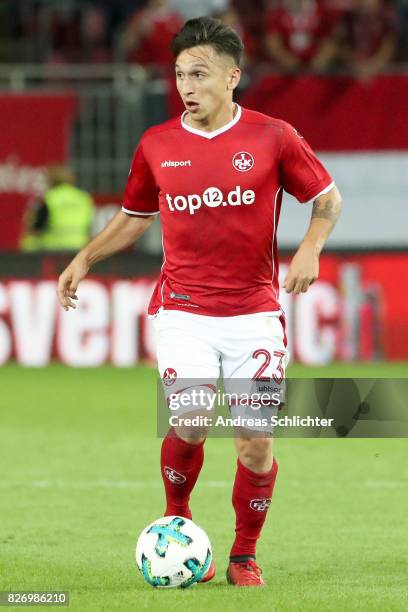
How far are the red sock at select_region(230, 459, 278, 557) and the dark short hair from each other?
1.57 metres

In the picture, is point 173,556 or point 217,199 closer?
point 173,556

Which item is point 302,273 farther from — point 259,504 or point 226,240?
point 259,504

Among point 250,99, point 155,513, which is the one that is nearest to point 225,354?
point 155,513

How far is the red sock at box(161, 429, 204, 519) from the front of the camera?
5898 mm

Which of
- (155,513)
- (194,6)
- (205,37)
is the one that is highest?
(205,37)

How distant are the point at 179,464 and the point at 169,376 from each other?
1.18 feet

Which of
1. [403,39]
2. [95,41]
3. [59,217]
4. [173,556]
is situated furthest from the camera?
[95,41]

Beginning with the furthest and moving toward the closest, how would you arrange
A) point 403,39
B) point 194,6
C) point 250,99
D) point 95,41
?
1. point 95,41
2. point 194,6
3. point 403,39
4. point 250,99

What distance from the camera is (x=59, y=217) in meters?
16.8

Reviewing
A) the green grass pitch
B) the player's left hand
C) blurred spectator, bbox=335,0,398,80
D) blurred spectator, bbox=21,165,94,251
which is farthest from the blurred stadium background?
the player's left hand

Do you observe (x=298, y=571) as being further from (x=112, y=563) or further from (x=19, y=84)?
(x=19, y=84)

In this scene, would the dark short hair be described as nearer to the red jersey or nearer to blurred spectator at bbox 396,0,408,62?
the red jersey

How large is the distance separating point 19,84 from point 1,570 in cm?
1331

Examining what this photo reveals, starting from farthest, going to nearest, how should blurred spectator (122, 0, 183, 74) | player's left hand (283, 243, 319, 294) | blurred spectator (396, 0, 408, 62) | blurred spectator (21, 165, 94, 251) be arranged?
blurred spectator (396, 0, 408, 62)
blurred spectator (122, 0, 183, 74)
blurred spectator (21, 165, 94, 251)
player's left hand (283, 243, 319, 294)
